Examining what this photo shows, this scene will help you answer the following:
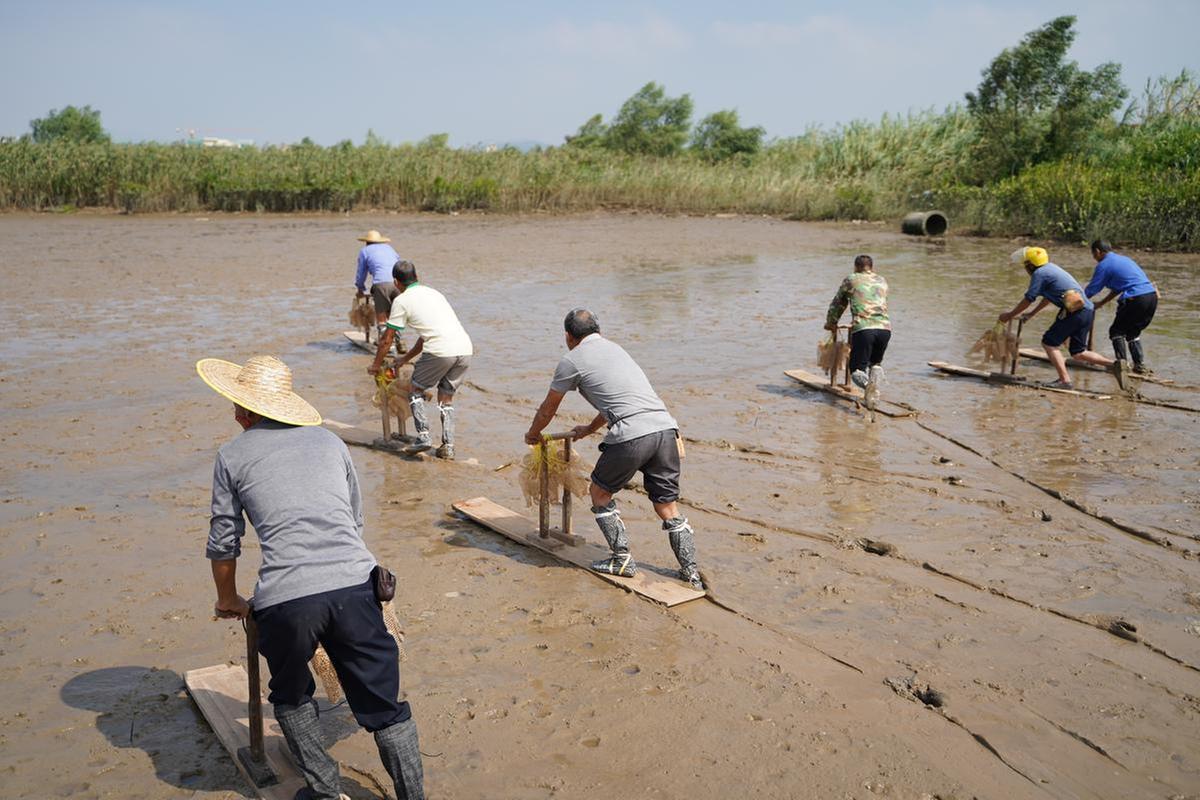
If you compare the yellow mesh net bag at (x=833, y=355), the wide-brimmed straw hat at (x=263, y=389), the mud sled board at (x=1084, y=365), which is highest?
the wide-brimmed straw hat at (x=263, y=389)

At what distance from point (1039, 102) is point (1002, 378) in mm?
25410

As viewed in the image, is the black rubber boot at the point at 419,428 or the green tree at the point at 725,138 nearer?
the black rubber boot at the point at 419,428

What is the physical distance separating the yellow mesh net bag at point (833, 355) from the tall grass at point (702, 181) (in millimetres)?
16458

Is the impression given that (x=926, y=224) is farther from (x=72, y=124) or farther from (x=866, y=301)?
(x=72, y=124)

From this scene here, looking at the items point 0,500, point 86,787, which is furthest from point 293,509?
point 0,500

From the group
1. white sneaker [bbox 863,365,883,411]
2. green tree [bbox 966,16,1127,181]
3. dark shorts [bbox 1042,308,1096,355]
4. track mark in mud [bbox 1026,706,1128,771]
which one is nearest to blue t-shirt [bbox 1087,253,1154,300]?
dark shorts [bbox 1042,308,1096,355]

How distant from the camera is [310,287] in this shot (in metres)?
17.7

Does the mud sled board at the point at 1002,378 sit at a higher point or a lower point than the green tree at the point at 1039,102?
lower

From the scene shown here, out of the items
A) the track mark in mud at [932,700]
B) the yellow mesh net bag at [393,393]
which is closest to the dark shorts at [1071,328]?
the yellow mesh net bag at [393,393]

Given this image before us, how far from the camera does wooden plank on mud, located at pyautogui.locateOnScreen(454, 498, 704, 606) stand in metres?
5.60

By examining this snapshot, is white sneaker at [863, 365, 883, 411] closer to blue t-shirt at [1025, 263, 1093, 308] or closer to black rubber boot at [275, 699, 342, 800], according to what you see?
blue t-shirt at [1025, 263, 1093, 308]

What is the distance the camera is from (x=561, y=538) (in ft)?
20.8

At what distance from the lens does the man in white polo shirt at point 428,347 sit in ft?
26.4

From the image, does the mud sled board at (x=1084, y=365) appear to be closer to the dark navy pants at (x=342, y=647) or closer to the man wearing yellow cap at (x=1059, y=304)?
the man wearing yellow cap at (x=1059, y=304)
